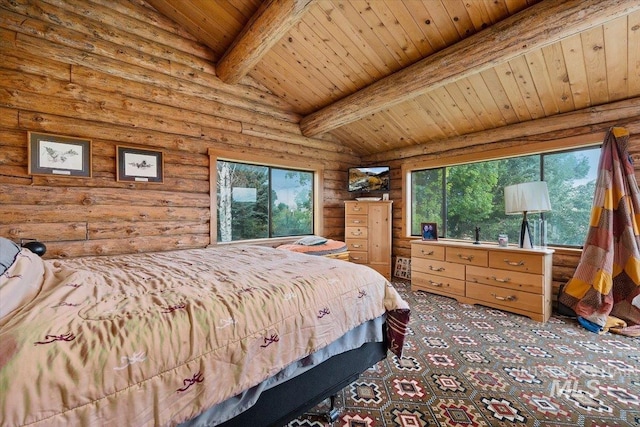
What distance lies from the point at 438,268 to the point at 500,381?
1.96m

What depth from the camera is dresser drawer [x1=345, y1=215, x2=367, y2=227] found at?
4.67 meters

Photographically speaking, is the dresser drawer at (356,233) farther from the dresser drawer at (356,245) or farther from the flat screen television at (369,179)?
the flat screen television at (369,179)

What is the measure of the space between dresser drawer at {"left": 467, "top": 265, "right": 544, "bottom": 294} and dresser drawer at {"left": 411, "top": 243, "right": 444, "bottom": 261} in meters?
0.41

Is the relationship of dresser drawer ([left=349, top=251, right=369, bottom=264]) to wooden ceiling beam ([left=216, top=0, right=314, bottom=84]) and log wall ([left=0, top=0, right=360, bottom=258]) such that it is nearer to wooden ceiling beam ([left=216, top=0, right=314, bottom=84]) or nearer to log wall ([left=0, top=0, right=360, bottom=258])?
log wall ([left=0, top=0, right=360, bottom=258])

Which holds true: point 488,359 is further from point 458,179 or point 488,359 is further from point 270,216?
point 270,216

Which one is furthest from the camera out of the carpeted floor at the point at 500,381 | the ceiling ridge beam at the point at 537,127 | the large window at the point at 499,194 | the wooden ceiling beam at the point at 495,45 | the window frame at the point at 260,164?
the window frame at the point at 260,164

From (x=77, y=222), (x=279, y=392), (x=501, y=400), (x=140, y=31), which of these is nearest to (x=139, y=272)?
(x=279, y=392)

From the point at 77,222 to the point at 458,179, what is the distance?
4.95 m

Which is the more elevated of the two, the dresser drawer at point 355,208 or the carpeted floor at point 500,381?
A: the dresser drawer at point 355,208

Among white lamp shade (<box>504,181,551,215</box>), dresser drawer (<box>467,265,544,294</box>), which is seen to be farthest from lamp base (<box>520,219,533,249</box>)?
dresser drawer (<box>467,265,544,294</box>)

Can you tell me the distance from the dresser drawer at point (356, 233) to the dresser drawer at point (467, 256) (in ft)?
4.49

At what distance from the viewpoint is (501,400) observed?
5.61 ft

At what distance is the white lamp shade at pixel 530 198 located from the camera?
2.99 metres

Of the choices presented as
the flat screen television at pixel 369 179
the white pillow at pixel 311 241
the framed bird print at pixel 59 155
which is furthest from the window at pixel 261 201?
the framed bird print at pixel 59 155
